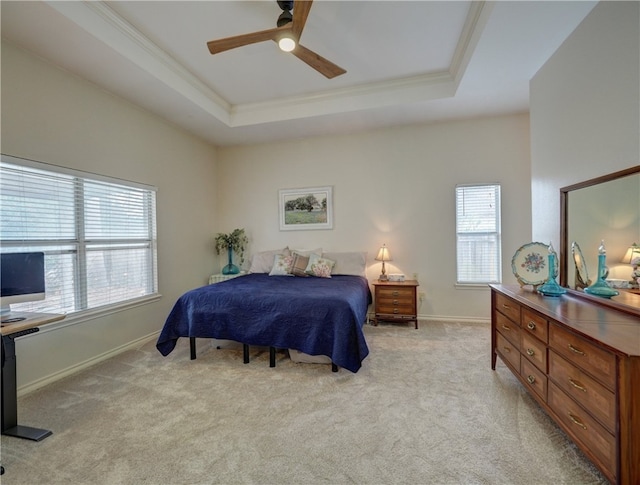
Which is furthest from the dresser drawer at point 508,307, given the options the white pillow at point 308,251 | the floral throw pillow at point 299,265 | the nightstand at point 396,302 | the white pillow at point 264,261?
the white pillow at point 264,261

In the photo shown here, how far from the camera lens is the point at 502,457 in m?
1.59

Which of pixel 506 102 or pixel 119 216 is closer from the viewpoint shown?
pixel 119 216

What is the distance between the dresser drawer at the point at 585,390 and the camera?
124 cm

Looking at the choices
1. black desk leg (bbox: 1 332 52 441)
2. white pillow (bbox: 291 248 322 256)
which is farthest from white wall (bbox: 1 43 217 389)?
white pillow (bbox: 291 248 322 256)

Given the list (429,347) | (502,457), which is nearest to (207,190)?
(429,347)

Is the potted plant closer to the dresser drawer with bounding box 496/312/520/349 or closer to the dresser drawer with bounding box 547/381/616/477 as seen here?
the dresser drawer with bounding box 496/312/520/349

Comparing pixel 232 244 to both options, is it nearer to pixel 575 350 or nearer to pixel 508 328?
pixel 508 328

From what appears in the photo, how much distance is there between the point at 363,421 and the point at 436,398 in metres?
0.64

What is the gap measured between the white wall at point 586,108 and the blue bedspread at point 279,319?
1.97m

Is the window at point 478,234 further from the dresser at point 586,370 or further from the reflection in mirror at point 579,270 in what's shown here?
the dresser at point 586,370

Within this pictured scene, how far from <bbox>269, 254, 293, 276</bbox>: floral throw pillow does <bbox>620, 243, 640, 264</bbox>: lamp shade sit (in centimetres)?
329

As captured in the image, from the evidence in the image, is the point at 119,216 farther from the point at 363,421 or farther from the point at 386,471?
the point at 386,471

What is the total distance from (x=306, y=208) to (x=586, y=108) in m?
3.38

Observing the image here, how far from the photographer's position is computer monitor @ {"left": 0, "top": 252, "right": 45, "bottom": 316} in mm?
1890
